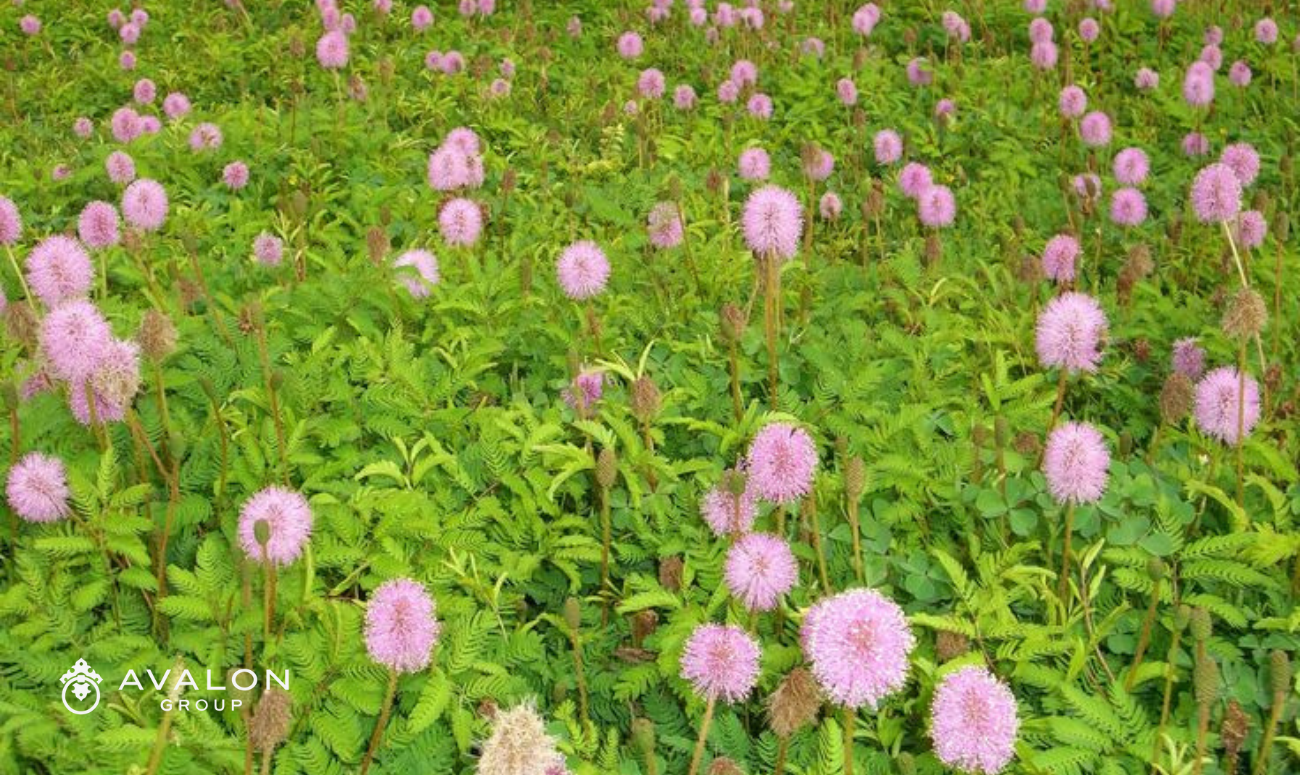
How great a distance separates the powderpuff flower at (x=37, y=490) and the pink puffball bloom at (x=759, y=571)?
1590 mm

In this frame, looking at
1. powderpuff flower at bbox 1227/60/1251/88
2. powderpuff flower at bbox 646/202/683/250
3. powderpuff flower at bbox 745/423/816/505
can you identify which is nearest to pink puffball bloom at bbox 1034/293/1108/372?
powderpuff flower at bbox 745/423/816/505

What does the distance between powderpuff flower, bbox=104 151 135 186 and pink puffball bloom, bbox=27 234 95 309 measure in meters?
1.78

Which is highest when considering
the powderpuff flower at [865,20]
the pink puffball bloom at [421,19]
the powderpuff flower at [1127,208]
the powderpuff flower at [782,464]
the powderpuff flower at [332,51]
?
the powderpuff flower at [865,20]

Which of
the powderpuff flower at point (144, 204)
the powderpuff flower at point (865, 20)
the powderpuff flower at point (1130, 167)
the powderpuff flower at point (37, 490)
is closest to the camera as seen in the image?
the powderpuff flower at point (37, 490)

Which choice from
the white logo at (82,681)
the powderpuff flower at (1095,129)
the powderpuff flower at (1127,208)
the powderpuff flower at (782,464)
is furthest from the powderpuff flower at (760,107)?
the white logo at (82,681)

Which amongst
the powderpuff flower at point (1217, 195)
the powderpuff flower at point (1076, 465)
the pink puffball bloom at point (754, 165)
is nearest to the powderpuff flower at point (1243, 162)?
the powderpuff flower at point (1217, 195)

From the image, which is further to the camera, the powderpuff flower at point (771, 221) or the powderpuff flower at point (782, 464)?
the powderpuff flower at point (771, 221)

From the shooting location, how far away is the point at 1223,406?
3.11 metres

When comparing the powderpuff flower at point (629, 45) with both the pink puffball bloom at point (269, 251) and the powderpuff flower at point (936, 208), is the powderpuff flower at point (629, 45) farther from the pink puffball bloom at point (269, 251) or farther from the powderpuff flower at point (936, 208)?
the pink puffball bloom at point (269, 251)

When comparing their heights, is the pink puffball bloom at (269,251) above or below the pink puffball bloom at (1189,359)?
below

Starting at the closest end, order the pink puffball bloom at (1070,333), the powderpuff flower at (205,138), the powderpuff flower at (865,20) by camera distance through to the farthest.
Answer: the pink puffball bloom at (1070,333) → the powderpuff flower at (205,138) → the powderpuff flower at (865,20)

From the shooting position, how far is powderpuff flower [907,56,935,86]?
22.7ft

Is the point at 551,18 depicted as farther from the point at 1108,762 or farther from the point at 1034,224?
the point at 1108,762

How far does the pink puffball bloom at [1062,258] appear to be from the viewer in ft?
13.4
